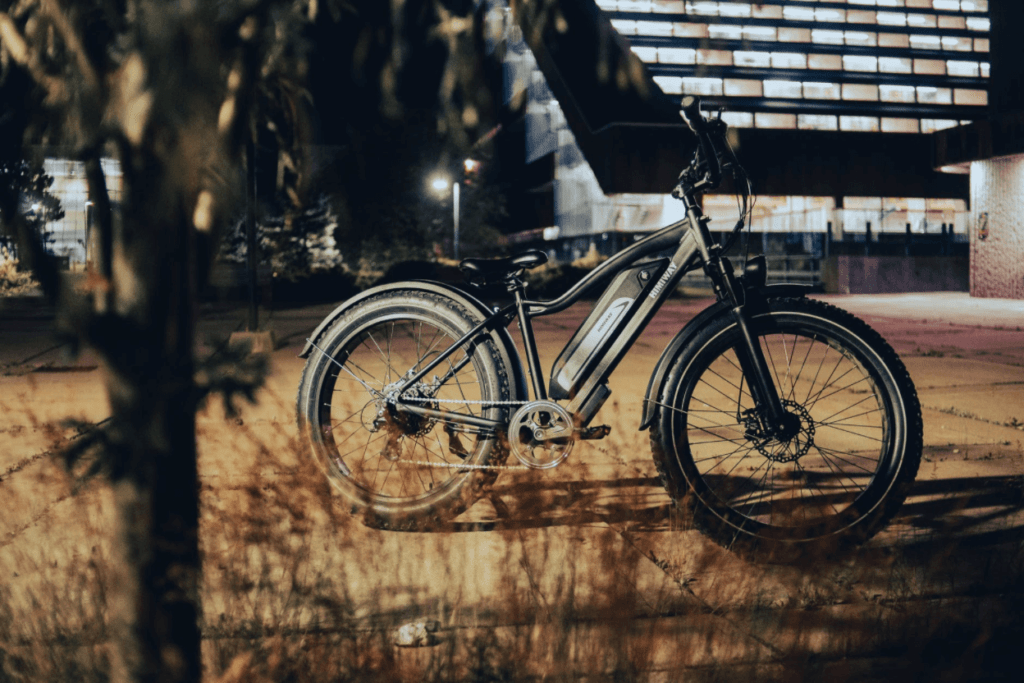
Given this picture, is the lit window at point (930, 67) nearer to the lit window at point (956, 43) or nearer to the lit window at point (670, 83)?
the lit window at point (956, 43)

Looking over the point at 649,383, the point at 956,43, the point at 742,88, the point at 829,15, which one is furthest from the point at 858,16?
the point at 649,383

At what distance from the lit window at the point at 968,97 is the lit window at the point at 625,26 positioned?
19765 millimetres

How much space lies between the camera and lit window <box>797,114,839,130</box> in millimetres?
46656

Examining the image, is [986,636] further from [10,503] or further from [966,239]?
[966,239]

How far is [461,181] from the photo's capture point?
51188 millimetres

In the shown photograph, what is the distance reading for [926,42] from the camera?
5341 cm

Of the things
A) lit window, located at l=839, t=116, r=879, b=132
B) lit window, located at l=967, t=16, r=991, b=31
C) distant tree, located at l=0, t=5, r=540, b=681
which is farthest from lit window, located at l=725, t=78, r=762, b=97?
distant tree, located at l=0, t=5, r=540, b=681

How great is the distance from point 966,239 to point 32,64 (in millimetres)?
46326

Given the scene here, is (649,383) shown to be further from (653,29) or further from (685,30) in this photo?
(685,30)

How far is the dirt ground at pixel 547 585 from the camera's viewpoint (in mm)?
2420

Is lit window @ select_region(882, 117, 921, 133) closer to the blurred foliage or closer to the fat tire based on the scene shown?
the fat tire

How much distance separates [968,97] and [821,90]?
1084 centimetres

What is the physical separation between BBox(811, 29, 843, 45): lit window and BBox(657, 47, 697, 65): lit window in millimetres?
7287

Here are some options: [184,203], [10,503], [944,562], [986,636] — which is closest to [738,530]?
[944,562]
